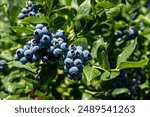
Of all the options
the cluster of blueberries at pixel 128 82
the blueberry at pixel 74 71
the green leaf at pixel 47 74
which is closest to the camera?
the blueberry at pixel 74 71

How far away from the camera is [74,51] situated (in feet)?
7.71

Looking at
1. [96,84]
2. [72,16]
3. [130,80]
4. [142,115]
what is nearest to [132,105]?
[142,115]

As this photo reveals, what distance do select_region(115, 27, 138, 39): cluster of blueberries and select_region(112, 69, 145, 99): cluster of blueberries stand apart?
1.01 feet

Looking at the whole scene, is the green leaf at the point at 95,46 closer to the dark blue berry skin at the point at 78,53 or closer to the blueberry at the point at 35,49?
the dark blue berry skin at the point at 78,53

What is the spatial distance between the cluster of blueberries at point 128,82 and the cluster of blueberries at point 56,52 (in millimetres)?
928

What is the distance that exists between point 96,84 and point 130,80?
0.35m

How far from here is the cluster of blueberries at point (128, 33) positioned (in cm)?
333

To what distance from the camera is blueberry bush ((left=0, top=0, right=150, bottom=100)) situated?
2398 mm

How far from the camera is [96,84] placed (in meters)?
3.53

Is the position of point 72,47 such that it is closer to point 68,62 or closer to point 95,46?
point 68,62

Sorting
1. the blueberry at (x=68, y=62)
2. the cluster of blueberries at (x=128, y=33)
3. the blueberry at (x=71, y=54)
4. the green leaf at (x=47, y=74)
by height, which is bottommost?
the green leaf at (x=47, y=74)

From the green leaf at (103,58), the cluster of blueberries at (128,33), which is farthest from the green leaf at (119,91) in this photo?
the green leaf at (103,58)

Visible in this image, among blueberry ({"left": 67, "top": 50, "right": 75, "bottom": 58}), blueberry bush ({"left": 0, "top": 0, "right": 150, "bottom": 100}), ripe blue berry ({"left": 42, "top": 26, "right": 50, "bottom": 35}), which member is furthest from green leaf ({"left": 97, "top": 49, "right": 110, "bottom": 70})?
ripe blue berry ({"left": 42, "top": 26, "right": 50, "bottom": 35})

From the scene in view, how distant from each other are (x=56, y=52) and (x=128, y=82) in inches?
46.8
